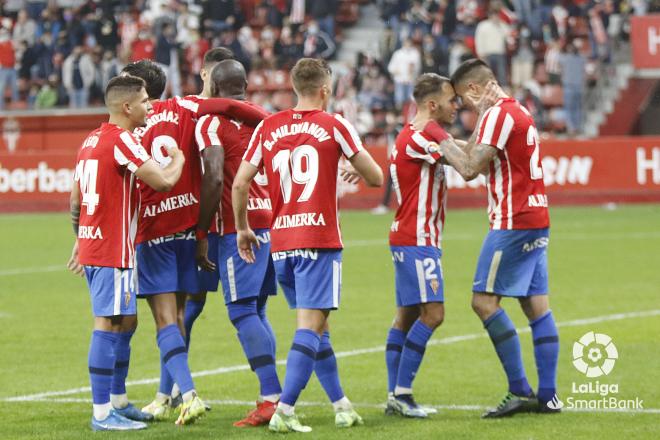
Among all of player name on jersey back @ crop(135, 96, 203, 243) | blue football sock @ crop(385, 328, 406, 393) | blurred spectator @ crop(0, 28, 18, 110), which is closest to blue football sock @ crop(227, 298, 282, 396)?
player name on jersey back @ crop(135, 96, 203, 243)

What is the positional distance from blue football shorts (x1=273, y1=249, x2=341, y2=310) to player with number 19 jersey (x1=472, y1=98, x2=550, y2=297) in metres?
1.13

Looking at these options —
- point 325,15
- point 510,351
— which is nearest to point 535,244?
point 510,351

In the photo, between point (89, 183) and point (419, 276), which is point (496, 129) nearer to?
point (419, 276)

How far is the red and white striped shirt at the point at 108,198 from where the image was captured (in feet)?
25.7

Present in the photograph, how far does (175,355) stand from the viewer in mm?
8000

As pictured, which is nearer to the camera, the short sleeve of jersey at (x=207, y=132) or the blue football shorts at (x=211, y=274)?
the short sleeve of jersey at (x=207, y=132)

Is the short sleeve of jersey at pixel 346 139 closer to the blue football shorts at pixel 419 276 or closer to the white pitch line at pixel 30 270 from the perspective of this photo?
the blue football shorts at pixel 419 276

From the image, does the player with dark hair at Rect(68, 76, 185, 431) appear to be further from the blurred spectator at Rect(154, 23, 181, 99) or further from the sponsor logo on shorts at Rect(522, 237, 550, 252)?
the blurred spectator at Rect(154, 23, 181, 99)

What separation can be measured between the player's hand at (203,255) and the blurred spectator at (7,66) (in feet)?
92.8

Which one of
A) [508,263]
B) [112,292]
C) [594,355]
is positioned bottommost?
[594,355]

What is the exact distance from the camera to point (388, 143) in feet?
94.9

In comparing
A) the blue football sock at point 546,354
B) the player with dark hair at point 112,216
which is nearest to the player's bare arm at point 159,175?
the player with dark hair at point 112,216

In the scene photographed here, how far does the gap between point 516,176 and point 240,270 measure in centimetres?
189

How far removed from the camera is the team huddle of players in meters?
7.85
